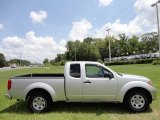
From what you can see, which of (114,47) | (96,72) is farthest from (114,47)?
(96,72)

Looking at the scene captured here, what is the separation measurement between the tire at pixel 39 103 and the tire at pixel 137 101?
9.12 feet

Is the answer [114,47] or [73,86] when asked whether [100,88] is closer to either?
[73,86]

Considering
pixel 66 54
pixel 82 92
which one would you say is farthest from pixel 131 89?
pixel 66 54

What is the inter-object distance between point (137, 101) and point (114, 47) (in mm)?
123754

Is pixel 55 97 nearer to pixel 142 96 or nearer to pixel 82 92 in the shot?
pixel 82 92

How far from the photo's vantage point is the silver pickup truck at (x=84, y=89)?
9.64 meters

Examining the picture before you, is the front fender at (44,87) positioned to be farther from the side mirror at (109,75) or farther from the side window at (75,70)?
the side mirror at (109,75)

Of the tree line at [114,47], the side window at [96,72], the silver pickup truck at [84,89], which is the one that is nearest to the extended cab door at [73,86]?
the silver pickup truck at [84,89]

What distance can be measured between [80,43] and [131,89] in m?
118

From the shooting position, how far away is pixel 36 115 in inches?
370

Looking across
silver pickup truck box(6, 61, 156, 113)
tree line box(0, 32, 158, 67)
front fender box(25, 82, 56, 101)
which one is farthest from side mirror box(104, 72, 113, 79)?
tree line box(0, 32, 158, 67)

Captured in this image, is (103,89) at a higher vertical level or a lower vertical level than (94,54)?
lower

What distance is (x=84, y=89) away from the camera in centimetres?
967

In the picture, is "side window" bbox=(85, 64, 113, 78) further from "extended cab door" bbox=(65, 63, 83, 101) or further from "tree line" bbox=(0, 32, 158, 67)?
"tree line" bbox=(0, 32, 158, 67)
